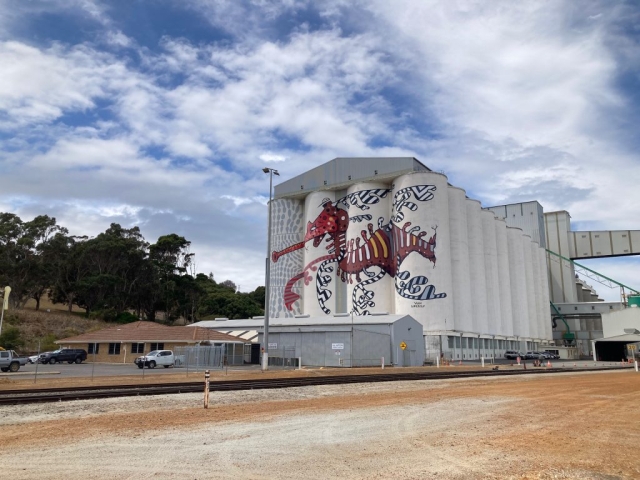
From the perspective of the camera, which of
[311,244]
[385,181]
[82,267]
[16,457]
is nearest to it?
[16,457]

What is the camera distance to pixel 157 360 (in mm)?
47156

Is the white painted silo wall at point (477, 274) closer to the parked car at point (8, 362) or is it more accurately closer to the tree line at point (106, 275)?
the tree line at point (106, 275)

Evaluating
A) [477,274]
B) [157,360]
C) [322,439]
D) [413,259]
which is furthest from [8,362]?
[477,274]

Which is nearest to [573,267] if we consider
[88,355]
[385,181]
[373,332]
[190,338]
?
[385,181]

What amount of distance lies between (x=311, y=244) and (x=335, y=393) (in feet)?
199

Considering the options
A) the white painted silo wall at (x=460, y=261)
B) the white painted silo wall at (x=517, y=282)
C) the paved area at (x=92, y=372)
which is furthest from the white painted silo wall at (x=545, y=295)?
the paved area at (x=92, y=372)

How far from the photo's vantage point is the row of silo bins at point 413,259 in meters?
68.1

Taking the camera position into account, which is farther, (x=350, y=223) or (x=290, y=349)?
(x=350, y=223)

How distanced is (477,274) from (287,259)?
30709 mm

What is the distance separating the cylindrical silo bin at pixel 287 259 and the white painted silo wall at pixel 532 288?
133 ft

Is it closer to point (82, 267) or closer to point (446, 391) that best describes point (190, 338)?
point (446, 391)

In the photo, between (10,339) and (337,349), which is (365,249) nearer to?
(337,349)

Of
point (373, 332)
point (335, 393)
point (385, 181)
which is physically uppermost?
point (385, 181)

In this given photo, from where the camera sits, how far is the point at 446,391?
24.8 m
